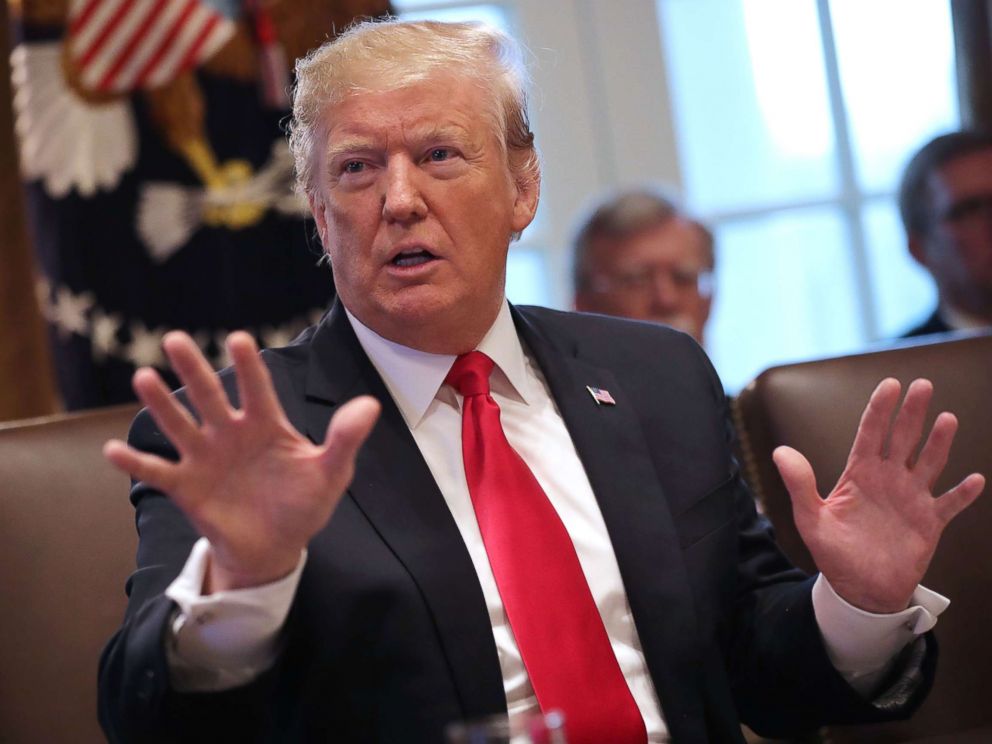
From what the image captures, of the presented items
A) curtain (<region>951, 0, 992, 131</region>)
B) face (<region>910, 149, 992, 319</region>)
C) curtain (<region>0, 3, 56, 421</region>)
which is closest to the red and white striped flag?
curtain (<region>0, 3, 56, 421</region>)

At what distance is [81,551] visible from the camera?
71.1 inches

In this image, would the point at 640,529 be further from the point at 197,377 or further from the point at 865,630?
the point at 197,377

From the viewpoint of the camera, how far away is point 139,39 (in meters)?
3.14

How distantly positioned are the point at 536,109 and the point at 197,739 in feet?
8.61

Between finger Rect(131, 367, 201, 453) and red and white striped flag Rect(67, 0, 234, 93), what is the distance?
6.77 ft

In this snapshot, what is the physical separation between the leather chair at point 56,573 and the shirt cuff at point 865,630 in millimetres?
934

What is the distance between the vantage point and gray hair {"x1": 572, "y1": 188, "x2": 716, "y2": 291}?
3.36 meters

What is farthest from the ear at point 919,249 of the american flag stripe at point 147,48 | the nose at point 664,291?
the american flag stripe at point 147,48

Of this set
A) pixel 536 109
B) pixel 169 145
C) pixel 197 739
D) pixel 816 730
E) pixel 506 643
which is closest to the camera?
pixel 197 739

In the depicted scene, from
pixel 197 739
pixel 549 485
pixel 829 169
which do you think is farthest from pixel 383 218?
pixel 829 169

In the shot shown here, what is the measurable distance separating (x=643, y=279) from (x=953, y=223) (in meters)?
0.86

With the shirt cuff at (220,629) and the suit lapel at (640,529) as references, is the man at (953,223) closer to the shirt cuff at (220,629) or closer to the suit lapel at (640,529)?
the suit lapel at (640,529)

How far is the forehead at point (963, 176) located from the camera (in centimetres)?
346

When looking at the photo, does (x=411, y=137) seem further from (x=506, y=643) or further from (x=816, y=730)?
(x=816, y=730)
